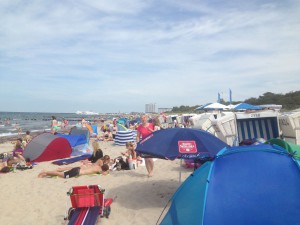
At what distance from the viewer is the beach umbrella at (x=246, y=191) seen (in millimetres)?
2959

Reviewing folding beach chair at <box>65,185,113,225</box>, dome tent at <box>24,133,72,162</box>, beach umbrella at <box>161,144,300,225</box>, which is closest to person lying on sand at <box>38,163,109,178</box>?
dome tent at <box>24,133,72,162</box>

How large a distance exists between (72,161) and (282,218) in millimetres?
8178

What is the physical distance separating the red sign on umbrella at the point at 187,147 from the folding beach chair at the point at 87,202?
1538 mm

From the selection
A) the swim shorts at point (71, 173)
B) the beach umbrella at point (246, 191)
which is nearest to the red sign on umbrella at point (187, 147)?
the beach umbrella at point (246, 191)

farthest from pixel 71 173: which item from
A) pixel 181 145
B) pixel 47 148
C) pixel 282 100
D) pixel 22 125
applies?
pixel 282 100

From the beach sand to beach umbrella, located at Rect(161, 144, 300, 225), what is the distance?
1.72 m

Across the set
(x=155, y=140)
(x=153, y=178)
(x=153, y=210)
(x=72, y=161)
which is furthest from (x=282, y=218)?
(x=72, y=161)

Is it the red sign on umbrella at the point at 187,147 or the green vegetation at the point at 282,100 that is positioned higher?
the green vegetation at the point at 282,100

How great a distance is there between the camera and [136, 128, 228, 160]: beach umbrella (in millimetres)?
4273

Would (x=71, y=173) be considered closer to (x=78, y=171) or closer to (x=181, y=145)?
(x=78, y=171)

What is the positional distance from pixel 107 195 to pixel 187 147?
2.47m

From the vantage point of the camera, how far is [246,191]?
3.06 meters

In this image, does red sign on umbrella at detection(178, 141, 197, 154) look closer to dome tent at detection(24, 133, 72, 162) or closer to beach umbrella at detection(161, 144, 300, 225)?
beach umbrella at detection(161, 144, 300, 225)

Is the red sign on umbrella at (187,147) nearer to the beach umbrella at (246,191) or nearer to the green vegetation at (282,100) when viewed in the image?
the beach umbrella at (246,191)
